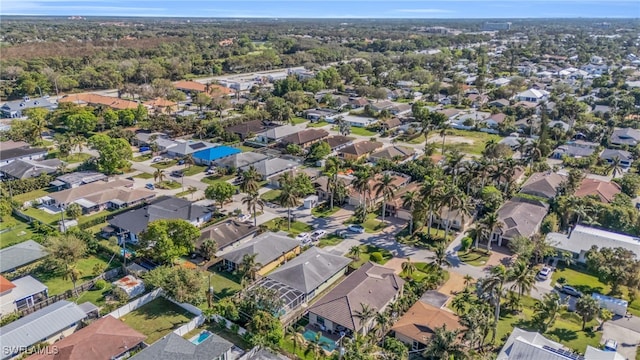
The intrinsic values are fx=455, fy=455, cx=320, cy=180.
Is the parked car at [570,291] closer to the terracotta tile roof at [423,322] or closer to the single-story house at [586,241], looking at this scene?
the single-story house at [586,241]

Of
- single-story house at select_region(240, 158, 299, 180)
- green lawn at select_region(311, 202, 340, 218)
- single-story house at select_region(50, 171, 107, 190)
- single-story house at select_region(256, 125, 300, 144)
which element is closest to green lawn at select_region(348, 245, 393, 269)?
green lawn at select_region(311, 202, 340, 218)

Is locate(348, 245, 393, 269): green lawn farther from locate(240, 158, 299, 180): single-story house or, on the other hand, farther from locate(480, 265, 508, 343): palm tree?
locate(240, 158, 299, 180): single-story house

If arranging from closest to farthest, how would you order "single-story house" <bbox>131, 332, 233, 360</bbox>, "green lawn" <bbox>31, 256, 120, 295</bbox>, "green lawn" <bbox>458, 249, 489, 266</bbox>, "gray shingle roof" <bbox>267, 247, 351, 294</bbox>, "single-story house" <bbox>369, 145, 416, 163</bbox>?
"single-story house" <bbox>131, 332, 233, 360</bbox>
"gray shingle roof" <bbox>267, 247, 351, 294</bbox>
"green lawn" <bbox>31, 256, 120, 295</bbox>
"green lawn" <bbox>458, 249, 489, 266</bbox>
"single-story house" <bbox>369, 145, 416, 163</bbox>

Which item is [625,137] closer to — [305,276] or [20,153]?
[305,276]

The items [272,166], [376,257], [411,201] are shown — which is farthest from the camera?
[272,166]

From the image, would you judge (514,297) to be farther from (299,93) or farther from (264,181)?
(299,93)

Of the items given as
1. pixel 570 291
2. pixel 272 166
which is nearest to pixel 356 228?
pixel 272 166
